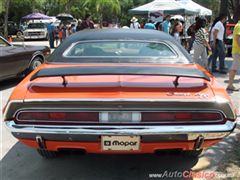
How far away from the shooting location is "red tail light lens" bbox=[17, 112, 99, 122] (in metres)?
3.11

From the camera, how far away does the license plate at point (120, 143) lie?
3090mm

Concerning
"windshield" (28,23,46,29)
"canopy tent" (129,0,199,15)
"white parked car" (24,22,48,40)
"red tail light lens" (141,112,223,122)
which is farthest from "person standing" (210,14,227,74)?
"windshield" (28,23,46,29)

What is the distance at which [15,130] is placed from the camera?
318 centimetres

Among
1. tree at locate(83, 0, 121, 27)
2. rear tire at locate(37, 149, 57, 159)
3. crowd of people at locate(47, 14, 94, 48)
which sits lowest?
tree at locate(83, 0, 121, 27)

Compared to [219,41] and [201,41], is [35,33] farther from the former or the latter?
[201,41]

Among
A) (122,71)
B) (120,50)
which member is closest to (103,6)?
(120,50)

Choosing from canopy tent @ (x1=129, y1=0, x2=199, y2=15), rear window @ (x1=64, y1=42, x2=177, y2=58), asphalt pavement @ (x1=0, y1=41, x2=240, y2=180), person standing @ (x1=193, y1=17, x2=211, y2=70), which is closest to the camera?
asphalt pavement @ (x1=0, y1=41, x2=240, y2=180)

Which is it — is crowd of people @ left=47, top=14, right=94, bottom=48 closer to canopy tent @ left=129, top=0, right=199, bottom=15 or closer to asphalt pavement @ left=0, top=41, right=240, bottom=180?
canopy tent @ left=129, top=0, right=199, bottom=15

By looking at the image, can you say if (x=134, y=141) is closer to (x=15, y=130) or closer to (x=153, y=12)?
(x=15, y=130)

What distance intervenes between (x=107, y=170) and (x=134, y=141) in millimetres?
935

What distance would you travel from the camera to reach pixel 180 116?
123 inches

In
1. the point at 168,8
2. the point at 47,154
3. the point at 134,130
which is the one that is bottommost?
the point at 168,8

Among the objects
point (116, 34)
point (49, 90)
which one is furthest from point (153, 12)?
point (49, 90)

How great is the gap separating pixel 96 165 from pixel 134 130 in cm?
116
